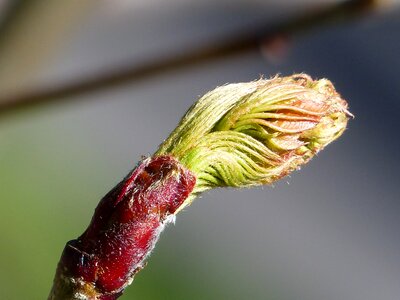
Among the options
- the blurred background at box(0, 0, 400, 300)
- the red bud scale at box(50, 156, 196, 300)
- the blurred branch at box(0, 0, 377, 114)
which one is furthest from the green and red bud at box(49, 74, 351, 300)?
the blurred background at box(0, 0, 400, 300)

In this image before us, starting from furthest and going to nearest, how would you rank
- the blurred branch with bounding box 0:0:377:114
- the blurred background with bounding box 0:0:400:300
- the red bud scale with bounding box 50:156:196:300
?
the blurred background with bounding box 0:0:400:300 → the blurred branch with bounding box 0:0:377:114 → the red bud scale with bounding box 50:156:196:300

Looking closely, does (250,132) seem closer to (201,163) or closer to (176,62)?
(201,163)

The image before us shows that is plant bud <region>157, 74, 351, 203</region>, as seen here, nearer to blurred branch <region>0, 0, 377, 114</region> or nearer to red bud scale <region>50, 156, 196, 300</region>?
red bud scale <region>50, 156, 196, 300</region>

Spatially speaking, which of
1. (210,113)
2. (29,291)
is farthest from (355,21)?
(29,291)

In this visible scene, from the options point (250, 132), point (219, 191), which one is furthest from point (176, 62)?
point (219, 191)

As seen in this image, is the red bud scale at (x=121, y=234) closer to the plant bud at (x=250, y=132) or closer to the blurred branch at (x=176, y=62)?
the plant bud at (x=250, y=132)

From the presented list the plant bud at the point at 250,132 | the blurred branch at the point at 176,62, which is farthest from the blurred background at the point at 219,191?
the plant bud at the point at 250,132
